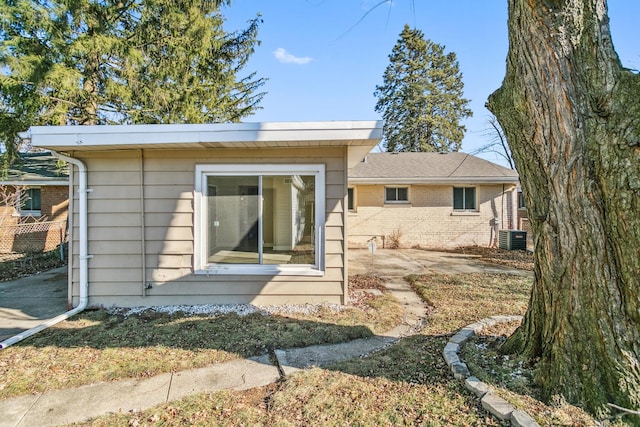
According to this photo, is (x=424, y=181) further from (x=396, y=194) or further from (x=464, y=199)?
(x=464, y=199)

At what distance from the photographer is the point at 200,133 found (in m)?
4.54

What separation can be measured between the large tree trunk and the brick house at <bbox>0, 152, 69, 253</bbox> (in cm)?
1287

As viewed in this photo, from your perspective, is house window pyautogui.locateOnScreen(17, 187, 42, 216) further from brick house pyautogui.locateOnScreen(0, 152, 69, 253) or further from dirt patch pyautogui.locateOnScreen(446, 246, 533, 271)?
dirt patch pyautogui.locateOnScreen(446, 246, 533, 271)

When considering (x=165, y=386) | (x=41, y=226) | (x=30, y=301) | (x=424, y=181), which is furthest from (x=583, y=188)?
(x=41, y=226)

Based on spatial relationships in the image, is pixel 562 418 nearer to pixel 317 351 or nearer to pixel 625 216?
pixel 625 216

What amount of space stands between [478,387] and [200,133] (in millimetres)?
4218

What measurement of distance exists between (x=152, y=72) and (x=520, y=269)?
37.7ft

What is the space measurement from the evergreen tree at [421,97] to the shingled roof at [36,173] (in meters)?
21.9

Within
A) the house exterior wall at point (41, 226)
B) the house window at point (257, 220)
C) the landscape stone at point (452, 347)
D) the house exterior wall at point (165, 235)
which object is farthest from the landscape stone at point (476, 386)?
the house exterior wall at point (41, 226)

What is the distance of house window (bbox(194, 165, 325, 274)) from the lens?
16.8 ft

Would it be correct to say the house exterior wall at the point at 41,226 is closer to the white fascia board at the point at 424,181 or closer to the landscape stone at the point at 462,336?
the white fascia board at the point at 424,181

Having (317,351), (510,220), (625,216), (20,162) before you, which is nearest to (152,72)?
(20,162)

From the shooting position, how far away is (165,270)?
515 centimetres

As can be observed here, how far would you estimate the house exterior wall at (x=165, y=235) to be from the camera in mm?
5070
